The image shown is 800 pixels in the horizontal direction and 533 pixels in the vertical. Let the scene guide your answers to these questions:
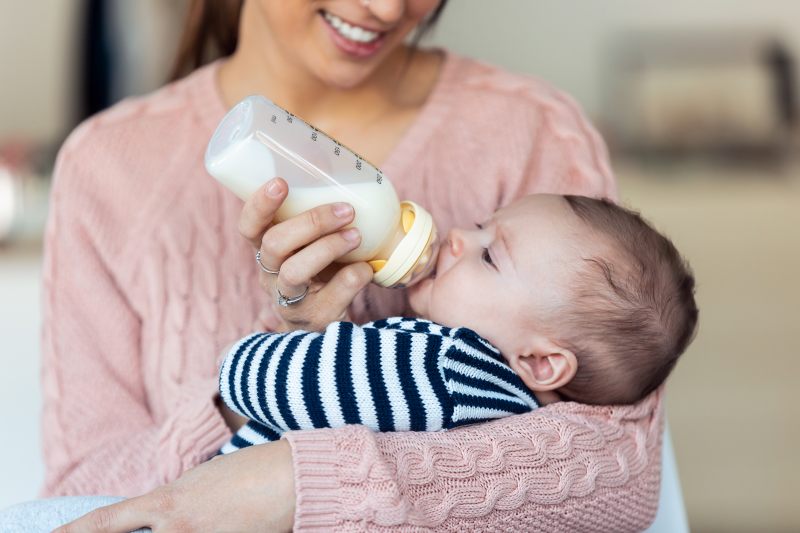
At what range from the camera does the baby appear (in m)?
0.95

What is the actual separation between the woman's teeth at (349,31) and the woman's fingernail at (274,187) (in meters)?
0.40

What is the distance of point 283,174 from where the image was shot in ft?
3.07

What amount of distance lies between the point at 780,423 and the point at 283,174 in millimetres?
2197

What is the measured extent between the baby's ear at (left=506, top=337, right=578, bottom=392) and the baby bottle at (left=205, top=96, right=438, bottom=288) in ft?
0.52

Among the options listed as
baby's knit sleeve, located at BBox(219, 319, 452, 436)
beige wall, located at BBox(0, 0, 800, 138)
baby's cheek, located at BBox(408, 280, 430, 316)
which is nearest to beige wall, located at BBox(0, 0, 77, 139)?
beige wall, located at BBox(0, 0, 800, 138)

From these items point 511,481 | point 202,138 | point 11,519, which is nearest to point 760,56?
point 202,138

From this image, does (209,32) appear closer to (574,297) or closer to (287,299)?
(287,299)

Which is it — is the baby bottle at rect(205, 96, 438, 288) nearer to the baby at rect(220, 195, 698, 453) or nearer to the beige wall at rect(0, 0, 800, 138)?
the baby at rect(220, 195, 698, 453)

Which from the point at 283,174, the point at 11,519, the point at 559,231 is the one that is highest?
the point at 283,174

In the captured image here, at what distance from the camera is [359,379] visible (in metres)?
0.94

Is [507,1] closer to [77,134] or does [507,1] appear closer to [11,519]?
[77,134]

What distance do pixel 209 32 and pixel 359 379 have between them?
0.87 m

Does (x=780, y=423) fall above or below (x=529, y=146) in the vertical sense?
below

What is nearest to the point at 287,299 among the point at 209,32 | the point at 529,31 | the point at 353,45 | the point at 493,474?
the point at 493,474
